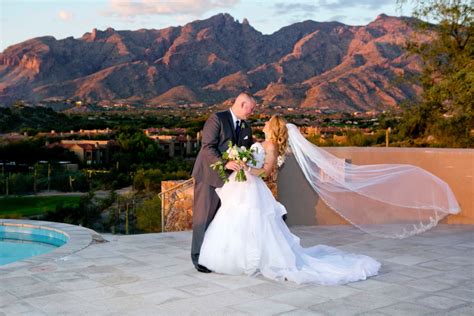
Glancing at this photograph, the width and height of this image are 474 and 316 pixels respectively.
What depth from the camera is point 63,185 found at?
51.8 m

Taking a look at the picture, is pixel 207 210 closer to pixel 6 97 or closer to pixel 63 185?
pixel 63 185

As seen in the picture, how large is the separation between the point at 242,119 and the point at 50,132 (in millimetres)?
62876

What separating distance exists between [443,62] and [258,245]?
51.0 feet

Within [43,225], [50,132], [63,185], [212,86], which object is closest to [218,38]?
[212,86]

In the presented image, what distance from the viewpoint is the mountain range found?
2911 inches

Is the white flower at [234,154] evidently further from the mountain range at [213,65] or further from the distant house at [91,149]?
the mountain range at [213,65]

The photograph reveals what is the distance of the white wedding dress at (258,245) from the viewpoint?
5.66 metres

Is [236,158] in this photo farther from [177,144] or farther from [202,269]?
[177,144]

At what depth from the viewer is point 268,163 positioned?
5957 millimetres

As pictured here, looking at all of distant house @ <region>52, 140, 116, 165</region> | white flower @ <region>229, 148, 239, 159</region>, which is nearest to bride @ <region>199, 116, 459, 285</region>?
white flower @ <region>229, 148, 239, 159</region>

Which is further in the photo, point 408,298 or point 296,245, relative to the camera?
point 296,245

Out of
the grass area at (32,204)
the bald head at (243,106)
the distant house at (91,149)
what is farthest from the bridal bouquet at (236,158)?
the distant house at (91,149)

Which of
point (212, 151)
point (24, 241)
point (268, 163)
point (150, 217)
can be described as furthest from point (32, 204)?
point (268, 163)

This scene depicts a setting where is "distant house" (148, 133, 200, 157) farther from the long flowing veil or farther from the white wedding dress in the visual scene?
the white wedding dress
